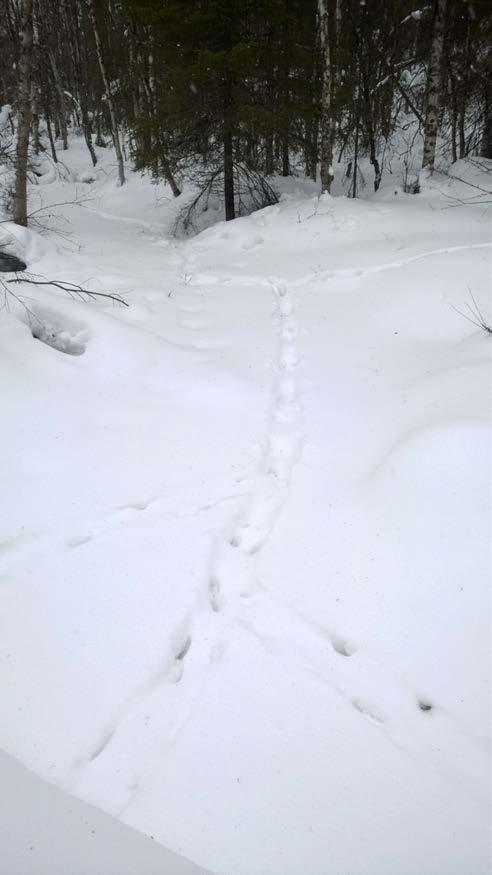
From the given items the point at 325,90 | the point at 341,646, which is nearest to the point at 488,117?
the point at 325,90

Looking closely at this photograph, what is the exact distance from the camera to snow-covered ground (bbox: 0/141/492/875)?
5.90ft

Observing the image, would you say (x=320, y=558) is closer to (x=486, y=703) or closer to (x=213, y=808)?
(x=486, y=703)

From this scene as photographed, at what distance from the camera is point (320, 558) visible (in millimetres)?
2836

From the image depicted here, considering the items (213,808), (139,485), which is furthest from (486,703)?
(139,485)

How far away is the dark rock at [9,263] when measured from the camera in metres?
7.08

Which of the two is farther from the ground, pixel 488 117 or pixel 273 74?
pixel 273 74

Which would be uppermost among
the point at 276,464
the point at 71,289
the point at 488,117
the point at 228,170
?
the point at 488,117

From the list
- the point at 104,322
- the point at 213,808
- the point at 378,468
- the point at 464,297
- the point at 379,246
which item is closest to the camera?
the point at 213,808

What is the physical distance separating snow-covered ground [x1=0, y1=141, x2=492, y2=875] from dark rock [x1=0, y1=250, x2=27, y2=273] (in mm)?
2042

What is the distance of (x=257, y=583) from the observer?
271cm

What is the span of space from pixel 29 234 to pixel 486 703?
30.9 feet

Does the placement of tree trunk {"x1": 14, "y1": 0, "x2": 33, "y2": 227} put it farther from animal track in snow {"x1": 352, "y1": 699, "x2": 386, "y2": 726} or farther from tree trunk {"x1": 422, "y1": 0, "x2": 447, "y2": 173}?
animal track in snow {"x1": 352, "y1": 699, "x2": 386, "y2": 726}

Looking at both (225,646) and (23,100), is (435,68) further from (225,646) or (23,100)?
(225,646)

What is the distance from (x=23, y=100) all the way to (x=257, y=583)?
33.1 ft
